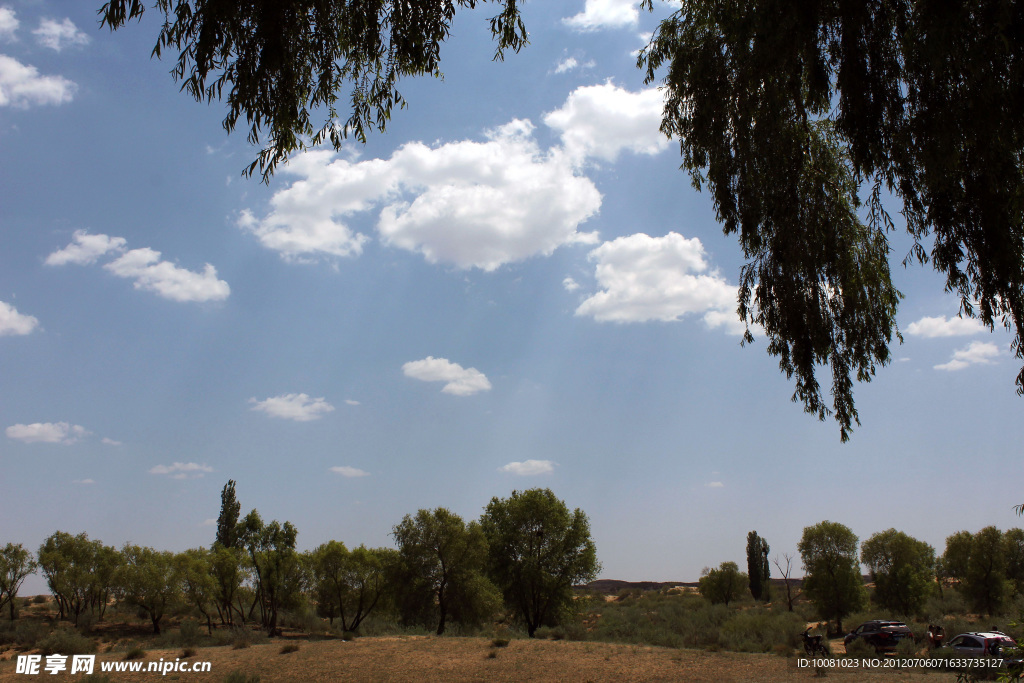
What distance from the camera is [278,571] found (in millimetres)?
40000

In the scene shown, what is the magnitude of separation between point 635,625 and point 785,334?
3880cm

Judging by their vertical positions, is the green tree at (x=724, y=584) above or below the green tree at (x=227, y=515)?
below

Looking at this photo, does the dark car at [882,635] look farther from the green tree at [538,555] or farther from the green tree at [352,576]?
the green tree at [352,576]

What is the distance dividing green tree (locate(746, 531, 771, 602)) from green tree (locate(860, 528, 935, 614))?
61.9ft

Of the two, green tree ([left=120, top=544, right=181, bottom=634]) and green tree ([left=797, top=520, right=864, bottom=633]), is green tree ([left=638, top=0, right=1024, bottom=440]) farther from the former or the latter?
green tree ([left=120, top=544, right=181, bottom=634])

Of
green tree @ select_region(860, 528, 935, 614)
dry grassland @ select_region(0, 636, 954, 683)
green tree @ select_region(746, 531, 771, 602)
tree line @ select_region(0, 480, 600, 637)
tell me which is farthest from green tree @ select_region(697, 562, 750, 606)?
dry grassland @ select_region(0, 636, 954, 683)

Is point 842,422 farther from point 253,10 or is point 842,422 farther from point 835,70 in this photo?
point 253,10

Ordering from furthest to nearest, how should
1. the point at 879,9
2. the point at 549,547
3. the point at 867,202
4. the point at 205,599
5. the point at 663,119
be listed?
1. the point at 205,599
2. the point at 549,547
3. the point at 663,119
4. the point at 867,202
5. the point at 879,9

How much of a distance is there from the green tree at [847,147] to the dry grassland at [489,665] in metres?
15.3

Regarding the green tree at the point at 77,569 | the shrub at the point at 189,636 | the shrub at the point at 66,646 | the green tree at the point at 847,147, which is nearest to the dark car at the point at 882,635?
the green tree at the point at 847,147


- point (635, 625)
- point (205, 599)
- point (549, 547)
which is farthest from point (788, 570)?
point (205, 599)

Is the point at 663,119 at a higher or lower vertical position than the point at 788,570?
higher

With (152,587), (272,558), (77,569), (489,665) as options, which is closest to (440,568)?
(272,558)

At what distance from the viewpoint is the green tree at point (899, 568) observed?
1697 inches
